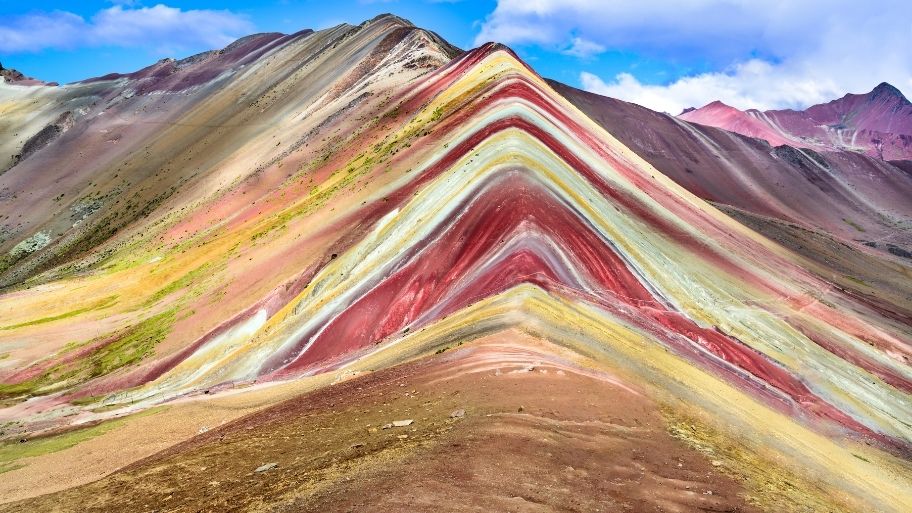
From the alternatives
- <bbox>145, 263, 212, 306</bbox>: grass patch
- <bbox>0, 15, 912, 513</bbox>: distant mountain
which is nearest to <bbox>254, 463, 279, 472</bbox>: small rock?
<bbox>0, 15, 912, 513</bbox>: distant mountain

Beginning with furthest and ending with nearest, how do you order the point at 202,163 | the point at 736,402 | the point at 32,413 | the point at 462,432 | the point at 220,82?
the point at 220,82
the point at 202,163
the point at 32,413
the point at 736,402
the point at 462,432

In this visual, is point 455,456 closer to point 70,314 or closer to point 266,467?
point 266,467

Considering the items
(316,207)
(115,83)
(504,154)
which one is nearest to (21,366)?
(316,207)

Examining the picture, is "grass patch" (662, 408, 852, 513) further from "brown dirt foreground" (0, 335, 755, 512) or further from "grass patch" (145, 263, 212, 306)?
"grass patch" (145, 263, 212, 306)

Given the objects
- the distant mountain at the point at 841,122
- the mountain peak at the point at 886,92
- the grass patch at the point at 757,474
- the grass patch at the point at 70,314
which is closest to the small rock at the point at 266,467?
the grass patch at the point at 757,474

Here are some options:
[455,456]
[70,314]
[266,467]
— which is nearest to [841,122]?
[70,314]

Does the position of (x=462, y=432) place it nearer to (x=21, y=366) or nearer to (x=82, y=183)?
(x=21, y=366)
